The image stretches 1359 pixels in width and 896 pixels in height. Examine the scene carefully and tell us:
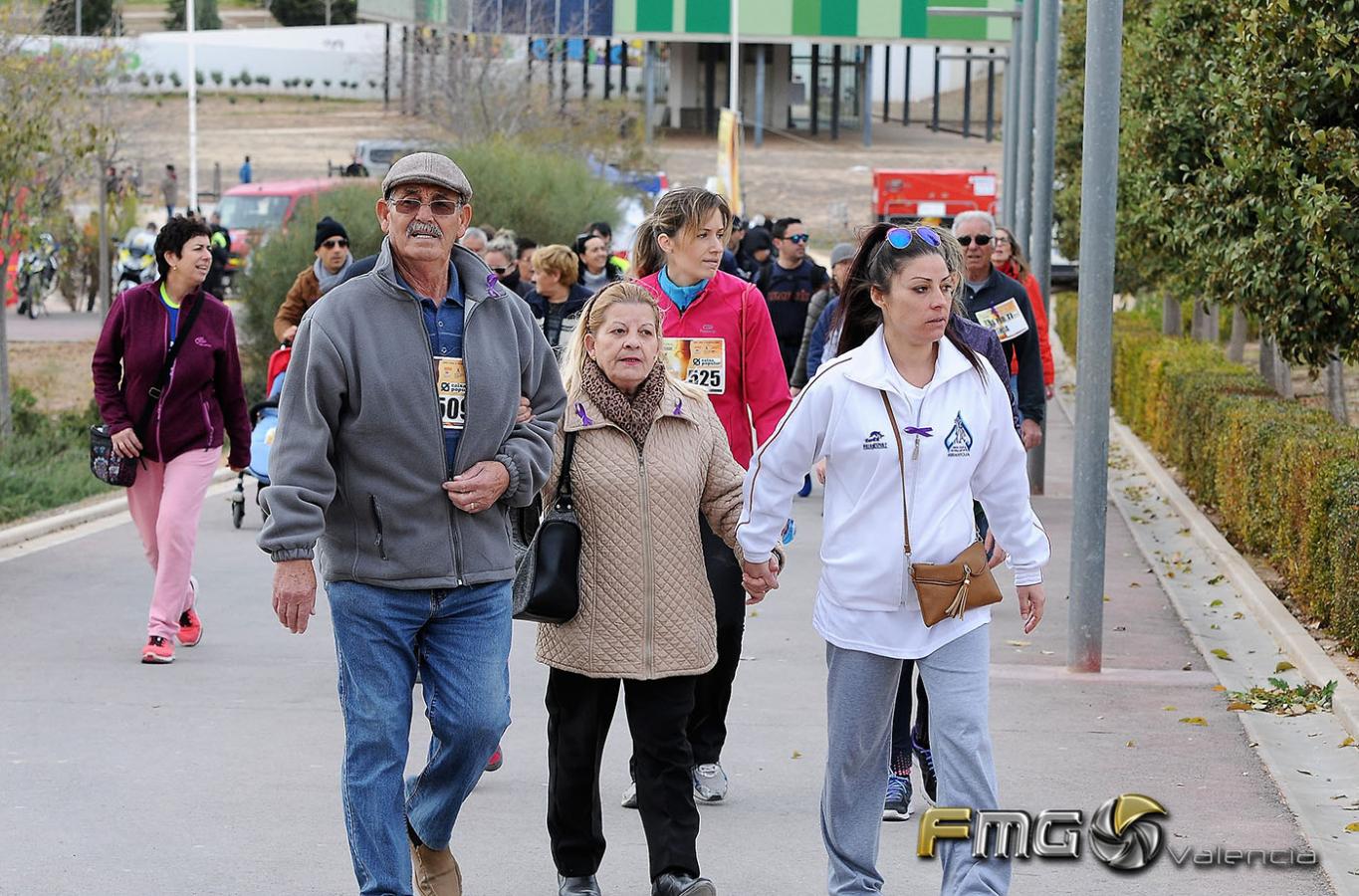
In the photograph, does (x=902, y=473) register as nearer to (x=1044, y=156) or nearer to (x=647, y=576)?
(x=647, y=576)

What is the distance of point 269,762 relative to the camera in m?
7.03

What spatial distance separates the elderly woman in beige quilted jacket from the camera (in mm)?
5371

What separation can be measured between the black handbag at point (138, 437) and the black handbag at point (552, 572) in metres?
3.89

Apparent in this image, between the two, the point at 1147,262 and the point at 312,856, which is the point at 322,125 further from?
the point at 312,856

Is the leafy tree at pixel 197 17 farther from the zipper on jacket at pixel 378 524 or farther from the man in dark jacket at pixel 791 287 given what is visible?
the zipper on jacket at pixel 378 524

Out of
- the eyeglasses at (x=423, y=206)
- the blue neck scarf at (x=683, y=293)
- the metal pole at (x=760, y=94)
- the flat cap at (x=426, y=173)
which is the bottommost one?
the blue neck scarf at (x=683, y=293)

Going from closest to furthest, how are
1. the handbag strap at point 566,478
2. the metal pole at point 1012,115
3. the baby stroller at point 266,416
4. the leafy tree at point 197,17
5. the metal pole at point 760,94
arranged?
the handbag strap at point 566,478 < the baby stroller at point 266,416 < the metal pole at point 1012,115 < the metal pole at point 760,94 < the leafy tree at point 197,17

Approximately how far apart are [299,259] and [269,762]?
547 inches

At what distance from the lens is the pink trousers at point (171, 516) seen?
28.6ft

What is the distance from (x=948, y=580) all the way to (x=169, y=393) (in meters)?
4.96

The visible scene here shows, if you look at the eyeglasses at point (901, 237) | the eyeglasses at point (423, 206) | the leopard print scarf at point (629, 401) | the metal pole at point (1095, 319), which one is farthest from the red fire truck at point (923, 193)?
the eyeglasses at point (423, 206)

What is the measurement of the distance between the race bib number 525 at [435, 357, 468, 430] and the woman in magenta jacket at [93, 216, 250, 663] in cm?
402

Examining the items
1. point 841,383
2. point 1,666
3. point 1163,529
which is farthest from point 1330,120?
point 1,666

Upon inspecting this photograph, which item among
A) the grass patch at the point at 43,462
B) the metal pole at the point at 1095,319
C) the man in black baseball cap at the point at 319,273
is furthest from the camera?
the grass patch at the point at 43,462
